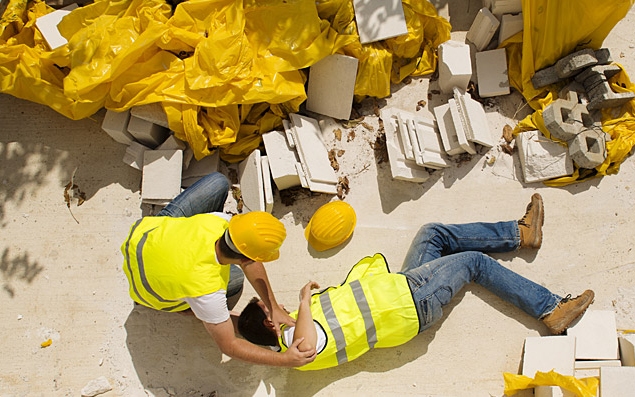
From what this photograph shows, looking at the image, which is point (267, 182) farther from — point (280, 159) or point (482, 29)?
point (482, 29)

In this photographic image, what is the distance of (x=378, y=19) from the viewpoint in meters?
4.24

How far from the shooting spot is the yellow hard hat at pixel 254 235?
2.90 meters

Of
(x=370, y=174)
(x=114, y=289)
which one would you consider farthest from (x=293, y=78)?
(x=114, y=289)

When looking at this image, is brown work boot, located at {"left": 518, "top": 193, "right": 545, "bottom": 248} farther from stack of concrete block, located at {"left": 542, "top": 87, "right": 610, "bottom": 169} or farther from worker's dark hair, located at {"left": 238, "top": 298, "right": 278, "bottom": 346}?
worker's dark hair, located at {"left": 238, "top": 298, "right": 278, "bottom": 346}

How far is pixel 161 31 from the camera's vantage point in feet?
12.7

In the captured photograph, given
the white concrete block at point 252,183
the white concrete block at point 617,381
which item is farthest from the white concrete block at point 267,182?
the white concrete block at point 617,381

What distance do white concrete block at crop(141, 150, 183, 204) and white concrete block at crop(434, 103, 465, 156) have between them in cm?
196

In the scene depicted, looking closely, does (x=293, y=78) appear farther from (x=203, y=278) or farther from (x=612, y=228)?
(x=612, y=228)

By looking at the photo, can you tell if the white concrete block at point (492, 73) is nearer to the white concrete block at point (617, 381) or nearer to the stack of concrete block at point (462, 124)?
the stack of concrete block at point (462, 124)

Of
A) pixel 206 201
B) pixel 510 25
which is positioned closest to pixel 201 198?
pixel 206 201

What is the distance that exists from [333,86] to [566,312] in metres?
2.29

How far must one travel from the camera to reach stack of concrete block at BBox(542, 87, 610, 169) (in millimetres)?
4078

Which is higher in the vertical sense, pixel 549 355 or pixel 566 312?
pixel 566 312

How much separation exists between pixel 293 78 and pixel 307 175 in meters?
0.72
